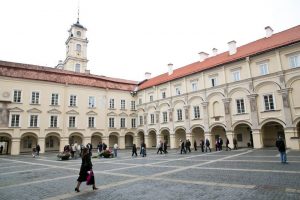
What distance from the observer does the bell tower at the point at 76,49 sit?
51062 mm

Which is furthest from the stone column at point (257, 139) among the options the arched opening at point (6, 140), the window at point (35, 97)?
the arched opening at point (6, 140)

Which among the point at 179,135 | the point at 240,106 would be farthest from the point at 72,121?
the point at 240,106

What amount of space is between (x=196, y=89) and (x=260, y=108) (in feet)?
32.9

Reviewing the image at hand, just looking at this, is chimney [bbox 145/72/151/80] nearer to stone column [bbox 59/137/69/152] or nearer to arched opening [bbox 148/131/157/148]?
arched opening [bbox 148/131/157/148]

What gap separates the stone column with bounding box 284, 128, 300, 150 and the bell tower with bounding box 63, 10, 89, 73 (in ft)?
144

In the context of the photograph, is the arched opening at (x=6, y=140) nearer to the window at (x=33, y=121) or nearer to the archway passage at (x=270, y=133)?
the window at (x=33, y=121)

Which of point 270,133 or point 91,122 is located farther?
point 91,122

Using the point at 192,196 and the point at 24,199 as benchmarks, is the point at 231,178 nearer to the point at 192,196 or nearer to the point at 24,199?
the point at 192,196

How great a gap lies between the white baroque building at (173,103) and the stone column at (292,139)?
4.1 inches

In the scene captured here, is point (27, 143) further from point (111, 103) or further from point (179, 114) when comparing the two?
point (179, 114)

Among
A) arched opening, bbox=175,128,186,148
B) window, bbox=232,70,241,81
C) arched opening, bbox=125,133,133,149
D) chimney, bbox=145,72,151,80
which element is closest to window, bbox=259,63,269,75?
window, bbox=232,70,241,81

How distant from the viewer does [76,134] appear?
122ft

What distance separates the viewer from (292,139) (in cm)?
2308

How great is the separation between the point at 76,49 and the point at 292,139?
46784mm
